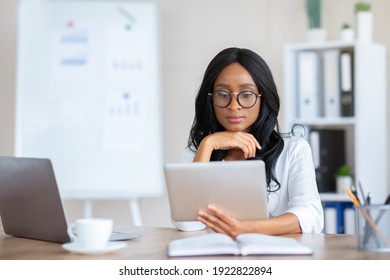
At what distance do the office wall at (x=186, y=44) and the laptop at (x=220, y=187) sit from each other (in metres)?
2.60

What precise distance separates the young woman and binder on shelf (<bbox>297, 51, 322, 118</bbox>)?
5.05 ft

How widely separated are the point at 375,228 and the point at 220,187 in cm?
38

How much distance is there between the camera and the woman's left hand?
173 cm

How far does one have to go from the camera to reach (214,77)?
7.52 feet

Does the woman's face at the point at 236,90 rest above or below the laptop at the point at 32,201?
above

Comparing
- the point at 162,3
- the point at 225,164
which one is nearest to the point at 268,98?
the point at 225,164

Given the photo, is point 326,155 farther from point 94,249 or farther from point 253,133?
point 94,249

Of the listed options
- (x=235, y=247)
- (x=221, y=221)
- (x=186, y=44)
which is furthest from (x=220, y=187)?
(x=186, y=44)

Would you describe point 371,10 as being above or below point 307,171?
above

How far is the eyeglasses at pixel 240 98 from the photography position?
222cm

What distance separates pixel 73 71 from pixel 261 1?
4.09 feet

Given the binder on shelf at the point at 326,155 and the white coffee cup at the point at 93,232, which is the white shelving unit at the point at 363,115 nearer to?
the binder on shelf at the point at 326,155

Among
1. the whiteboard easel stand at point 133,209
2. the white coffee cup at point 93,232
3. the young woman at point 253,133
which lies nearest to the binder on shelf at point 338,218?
the whiteboard easel stand at point 133,209
